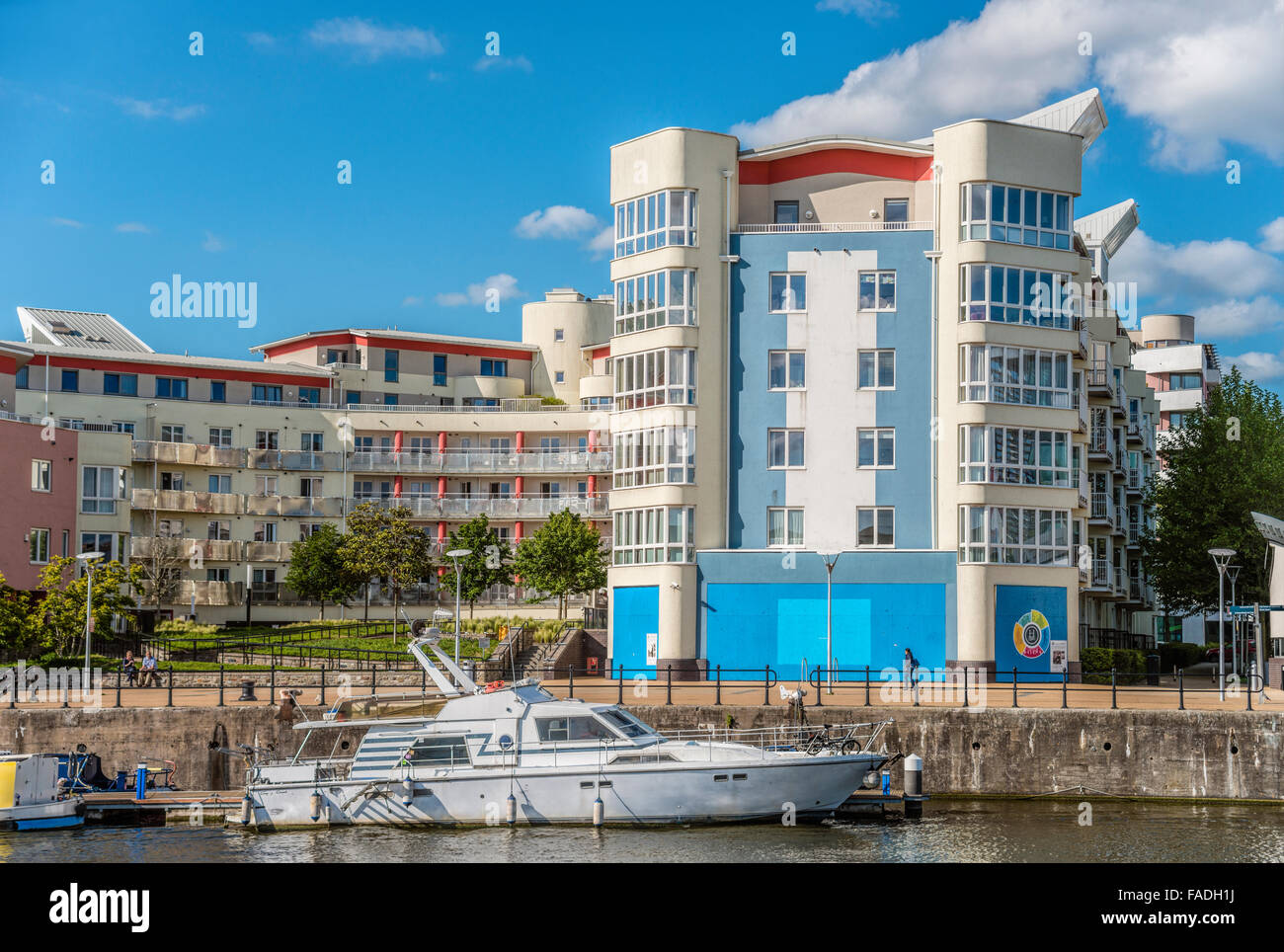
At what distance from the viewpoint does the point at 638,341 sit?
55.2 meters

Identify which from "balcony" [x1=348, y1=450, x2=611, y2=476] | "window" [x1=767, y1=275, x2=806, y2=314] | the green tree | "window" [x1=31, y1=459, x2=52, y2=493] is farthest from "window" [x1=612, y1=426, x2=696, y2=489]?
"balcony" [x1=348, y1=450, x2=611, y2=476]

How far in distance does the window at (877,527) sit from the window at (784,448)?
309 centimetres

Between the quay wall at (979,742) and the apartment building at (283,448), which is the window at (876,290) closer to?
the quay wall at (979,742)

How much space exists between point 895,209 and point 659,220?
30.9 feet

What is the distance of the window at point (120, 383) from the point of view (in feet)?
272

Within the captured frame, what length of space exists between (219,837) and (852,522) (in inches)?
1102

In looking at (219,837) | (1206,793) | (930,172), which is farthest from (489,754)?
(930,172)

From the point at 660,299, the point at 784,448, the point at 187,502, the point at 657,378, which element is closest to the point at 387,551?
the point at 187,502

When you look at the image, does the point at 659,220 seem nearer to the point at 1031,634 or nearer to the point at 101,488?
the point at 1031,634

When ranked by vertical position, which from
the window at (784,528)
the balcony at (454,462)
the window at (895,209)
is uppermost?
the window at (895,209)

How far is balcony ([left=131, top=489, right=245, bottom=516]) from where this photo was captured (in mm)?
80188

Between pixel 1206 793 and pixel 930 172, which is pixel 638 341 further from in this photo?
pixel 1206 793


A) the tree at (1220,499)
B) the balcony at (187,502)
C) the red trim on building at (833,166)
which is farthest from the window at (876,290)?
the balcony at (187,502)
